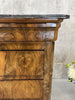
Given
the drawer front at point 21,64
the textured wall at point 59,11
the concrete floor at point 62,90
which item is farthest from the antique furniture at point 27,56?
the textured wall at point 59,11

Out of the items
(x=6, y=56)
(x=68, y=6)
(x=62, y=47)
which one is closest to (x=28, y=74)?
(x=6, y=56)

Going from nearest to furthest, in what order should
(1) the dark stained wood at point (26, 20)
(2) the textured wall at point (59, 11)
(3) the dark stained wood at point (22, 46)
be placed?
(1) the dark stained wood at point (26, 20) → (3) the dark stained wood at point (22, 46) → (2) the textured wall at point (59, 11)

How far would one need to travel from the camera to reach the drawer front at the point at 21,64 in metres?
1.08

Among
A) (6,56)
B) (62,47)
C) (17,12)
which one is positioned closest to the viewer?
(6,56)

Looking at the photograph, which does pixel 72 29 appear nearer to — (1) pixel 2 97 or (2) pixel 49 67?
(2) pixel 49 67

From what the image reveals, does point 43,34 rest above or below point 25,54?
above

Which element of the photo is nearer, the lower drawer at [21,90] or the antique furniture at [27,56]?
the antique furniture at [27,56]

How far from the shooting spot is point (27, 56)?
109 centimetres

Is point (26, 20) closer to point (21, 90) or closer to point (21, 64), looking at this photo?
point (21, 64)

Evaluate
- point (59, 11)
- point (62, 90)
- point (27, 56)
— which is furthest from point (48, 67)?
point (59, 11)

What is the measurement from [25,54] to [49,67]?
0.70ft

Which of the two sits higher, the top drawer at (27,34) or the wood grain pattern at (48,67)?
the top drawer at (27,34)

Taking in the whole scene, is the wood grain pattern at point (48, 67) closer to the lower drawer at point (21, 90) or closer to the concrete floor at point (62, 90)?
the lower drawer at point (21, 90)

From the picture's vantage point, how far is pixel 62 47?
197 cm
